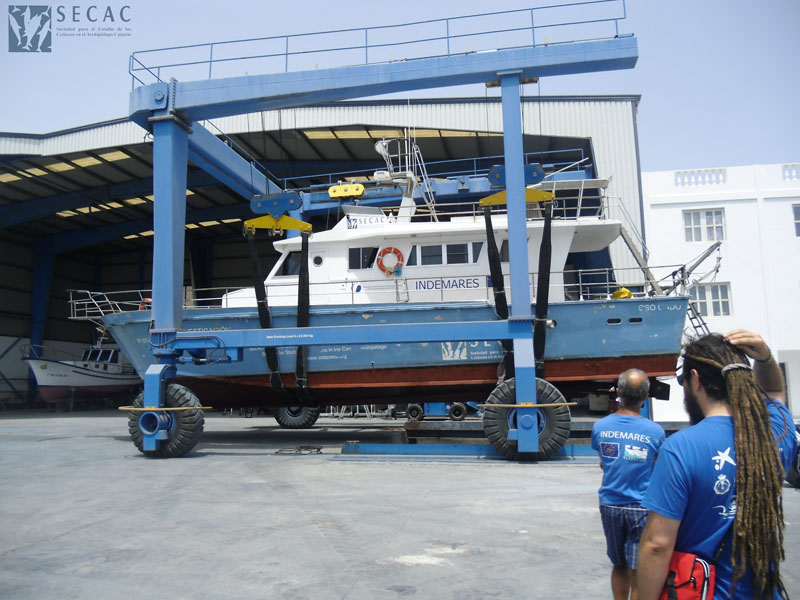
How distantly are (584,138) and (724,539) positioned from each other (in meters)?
17.3

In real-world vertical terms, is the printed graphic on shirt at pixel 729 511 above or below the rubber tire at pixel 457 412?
above

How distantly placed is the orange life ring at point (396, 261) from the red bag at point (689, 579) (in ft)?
30.4

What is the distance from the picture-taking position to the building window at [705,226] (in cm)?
1733

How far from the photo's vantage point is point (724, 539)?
5.84ft

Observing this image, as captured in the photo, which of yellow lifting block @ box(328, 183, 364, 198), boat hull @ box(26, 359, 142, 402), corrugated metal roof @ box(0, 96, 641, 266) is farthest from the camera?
boat hull @ box(26, 359, 142, 402)

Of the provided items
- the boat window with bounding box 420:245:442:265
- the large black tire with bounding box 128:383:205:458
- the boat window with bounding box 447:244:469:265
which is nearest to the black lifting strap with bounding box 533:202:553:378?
the boat window with bounding box 447:244:469:265

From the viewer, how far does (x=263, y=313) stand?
10203mm

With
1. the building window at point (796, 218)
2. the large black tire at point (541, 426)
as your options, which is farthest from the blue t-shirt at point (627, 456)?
the building window at point (796, 218)

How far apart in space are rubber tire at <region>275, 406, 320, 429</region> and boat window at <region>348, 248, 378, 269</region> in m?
4.91

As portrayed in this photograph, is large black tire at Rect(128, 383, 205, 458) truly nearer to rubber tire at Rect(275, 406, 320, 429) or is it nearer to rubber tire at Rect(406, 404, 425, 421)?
rubber tire at Rect(275, 406, 320, 429)

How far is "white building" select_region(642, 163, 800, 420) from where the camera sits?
54.6 feet

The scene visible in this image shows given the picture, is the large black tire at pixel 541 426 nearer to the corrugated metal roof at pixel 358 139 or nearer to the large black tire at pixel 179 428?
the large black tire at pixel 179 428

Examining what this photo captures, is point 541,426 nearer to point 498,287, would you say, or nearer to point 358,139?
point 498,287

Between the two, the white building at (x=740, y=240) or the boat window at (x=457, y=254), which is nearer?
the boat window at (x=457, y=254)
